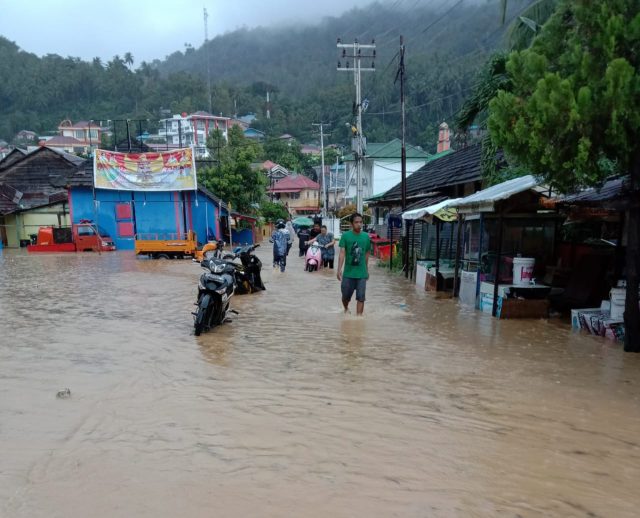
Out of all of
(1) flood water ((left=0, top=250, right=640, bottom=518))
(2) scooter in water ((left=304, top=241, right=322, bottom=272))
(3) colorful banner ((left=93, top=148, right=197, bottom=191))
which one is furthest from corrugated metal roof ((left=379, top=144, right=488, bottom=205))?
(3) colorful banner ((left=93, top=148, right=197, bottom=191))

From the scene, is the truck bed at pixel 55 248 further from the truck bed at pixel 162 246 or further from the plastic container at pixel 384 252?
the plastic container at pixel 384 252

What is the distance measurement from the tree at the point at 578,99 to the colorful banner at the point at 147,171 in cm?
2330

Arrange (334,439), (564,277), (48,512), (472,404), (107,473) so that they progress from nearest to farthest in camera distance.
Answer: (48,512)
(107,473)
(334,439)
(472,404)
(564,277)

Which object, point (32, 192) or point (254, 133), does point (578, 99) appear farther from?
point (254, 133)

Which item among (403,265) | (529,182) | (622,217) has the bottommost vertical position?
(403,265)

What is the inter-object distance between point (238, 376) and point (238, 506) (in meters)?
2.56

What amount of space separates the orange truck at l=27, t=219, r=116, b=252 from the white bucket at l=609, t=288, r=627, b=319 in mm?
24815

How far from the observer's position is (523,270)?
29.7 feet

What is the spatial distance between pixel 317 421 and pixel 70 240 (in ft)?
86.9

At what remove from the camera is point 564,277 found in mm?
9734

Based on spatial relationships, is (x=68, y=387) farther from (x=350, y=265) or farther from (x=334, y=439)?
(x=350, y=265)

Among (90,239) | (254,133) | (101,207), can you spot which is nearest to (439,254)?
(90,239)

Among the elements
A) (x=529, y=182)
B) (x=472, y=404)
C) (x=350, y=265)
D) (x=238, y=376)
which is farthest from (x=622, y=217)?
(x=238, y=376)

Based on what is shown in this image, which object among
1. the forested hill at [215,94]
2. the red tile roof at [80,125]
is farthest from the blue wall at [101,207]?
the red tile roof at [80,125]
